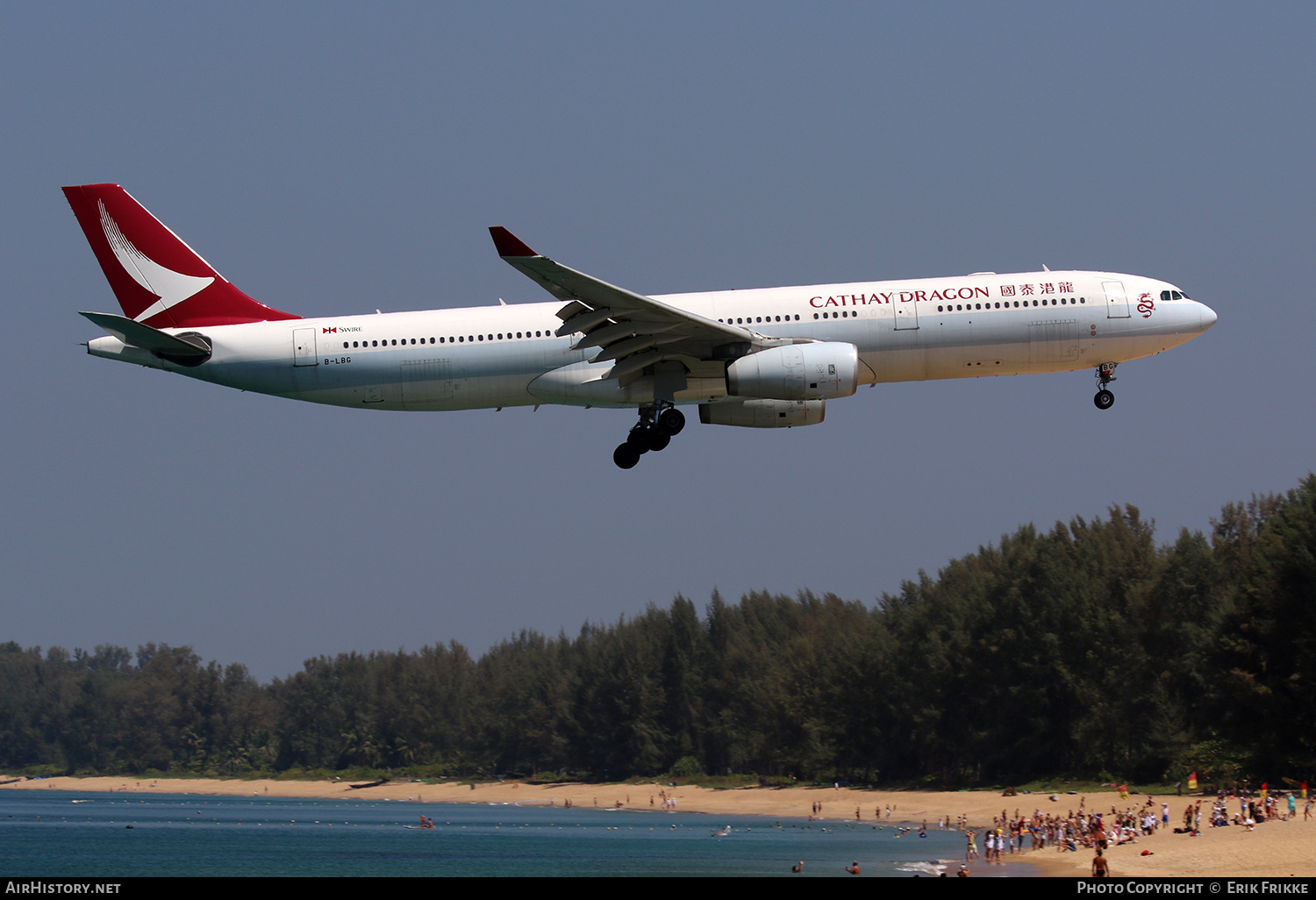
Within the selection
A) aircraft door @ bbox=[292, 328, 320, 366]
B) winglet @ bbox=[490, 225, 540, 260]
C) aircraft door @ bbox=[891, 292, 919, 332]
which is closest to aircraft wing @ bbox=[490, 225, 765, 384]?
winglet @ bbox=[490, 225, 540, 260]

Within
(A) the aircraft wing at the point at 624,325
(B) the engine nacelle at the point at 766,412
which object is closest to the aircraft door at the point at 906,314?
(B) the engine nacelle at the point at 766,412

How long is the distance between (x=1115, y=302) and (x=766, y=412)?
10.3 m

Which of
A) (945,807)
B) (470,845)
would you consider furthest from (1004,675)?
(470,845)

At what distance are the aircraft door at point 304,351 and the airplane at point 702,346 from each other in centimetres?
5

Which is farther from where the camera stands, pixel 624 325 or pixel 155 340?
pixel 155 340

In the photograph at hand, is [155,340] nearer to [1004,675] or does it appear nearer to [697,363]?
Answer: [697,363]

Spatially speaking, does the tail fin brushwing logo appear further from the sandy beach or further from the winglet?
the sandy beach

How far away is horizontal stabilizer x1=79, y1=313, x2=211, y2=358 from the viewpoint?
3816 cm

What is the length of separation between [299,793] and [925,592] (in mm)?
108559

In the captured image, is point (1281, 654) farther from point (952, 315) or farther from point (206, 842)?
point (206, 842)

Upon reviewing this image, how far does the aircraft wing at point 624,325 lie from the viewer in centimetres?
3456

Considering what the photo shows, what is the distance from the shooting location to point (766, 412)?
1585 inches

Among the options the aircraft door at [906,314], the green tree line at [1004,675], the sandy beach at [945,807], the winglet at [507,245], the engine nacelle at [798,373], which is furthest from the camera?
the green tree line at [1004,675]

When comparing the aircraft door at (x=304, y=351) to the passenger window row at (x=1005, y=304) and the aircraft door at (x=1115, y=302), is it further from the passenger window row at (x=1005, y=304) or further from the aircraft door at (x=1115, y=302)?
the aircraft door at (x=1115, y=302)
